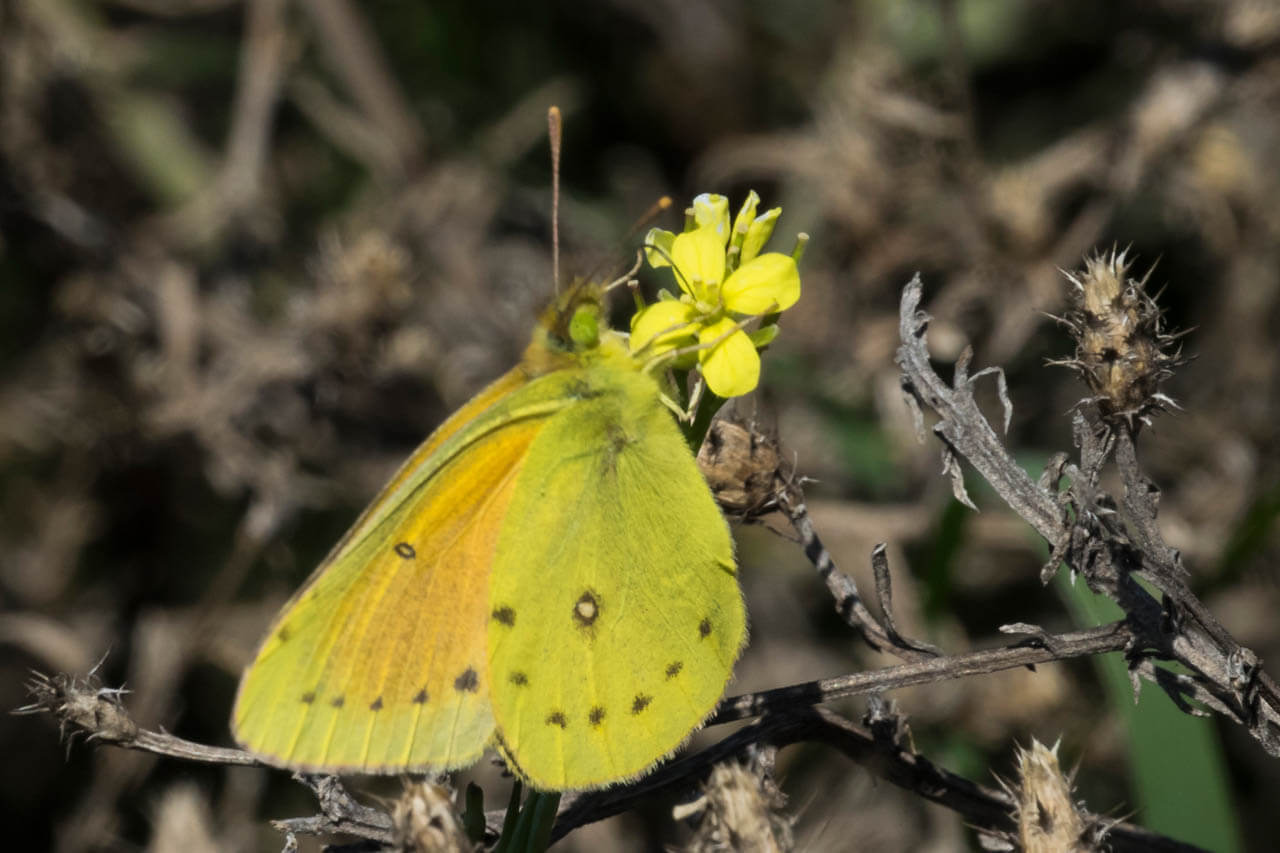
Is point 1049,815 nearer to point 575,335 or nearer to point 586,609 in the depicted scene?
point 586,609

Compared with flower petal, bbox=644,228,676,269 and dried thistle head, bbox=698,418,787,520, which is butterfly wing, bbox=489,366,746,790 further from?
flower petal, bbox=644,228,676,269

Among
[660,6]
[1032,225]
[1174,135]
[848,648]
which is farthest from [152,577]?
[1174,135]

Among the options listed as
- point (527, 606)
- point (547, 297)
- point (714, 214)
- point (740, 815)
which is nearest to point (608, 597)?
point (527, 606)

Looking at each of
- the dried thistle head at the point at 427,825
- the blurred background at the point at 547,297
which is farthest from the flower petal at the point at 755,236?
the blurred background at the point at 547,297

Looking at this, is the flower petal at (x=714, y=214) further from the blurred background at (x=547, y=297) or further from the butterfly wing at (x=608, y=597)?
the blurred background at (x=547, y=297)

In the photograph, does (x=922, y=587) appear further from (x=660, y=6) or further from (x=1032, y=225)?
(x=660, y=6)

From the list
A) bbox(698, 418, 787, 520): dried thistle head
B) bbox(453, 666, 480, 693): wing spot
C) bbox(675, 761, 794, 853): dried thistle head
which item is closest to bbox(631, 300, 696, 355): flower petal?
bbox(698, 418, 787, 520): dried thistle head

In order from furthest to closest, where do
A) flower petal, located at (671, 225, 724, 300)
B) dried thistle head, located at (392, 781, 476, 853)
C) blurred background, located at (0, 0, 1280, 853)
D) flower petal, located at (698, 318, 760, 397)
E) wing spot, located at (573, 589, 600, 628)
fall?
blurred background, located at (0, 0, 1280, 853)
wing spot, located at (573, 589, 600, 628)
flower petal, located at (671, 225, 724, 300)
flower petal, located at (698, 318, 760, 397)
dried thistle head, located at (392, 781, 476, 853)
